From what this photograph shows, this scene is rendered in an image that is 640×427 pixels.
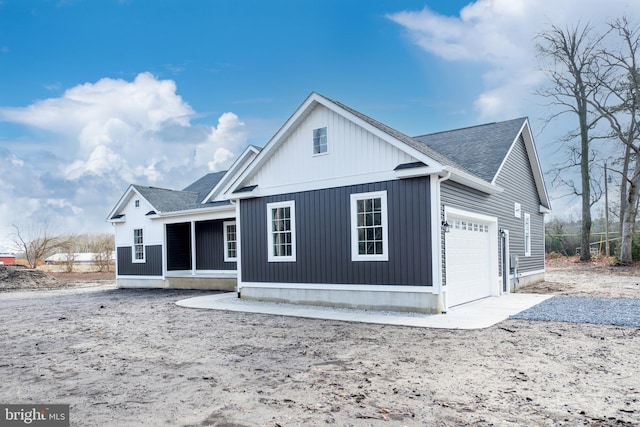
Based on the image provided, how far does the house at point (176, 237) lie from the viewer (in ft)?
57.7

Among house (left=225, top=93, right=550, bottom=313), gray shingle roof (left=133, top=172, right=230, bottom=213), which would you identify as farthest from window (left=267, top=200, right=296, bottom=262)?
gray shingle roof (left=133, top=172, right=230, bottom=213)

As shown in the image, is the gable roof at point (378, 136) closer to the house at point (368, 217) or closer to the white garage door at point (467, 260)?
the house at point (368, 217)

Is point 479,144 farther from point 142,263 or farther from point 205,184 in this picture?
point 142,263

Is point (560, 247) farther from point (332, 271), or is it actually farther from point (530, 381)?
point (530, 381)

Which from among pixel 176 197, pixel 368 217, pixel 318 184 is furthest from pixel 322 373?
pixel 176 197

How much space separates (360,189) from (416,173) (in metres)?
1.53

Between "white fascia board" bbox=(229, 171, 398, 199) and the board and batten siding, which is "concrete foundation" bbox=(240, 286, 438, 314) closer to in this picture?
the board and batten siding

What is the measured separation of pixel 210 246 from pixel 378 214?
32.2 ft

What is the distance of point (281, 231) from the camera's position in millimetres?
12336

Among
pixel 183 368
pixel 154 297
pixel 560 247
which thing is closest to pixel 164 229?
pixel 154 297

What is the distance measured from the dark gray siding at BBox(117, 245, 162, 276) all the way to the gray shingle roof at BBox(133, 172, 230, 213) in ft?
5.69

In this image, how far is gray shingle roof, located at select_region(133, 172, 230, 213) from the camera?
18.5 m

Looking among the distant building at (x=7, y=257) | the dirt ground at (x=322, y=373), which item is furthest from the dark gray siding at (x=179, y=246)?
the distant building at (x=7, y=257)

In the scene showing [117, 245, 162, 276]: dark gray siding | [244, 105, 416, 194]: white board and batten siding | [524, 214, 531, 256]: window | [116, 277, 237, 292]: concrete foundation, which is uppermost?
[244, 105, 416, 194]: white board and batten siding
